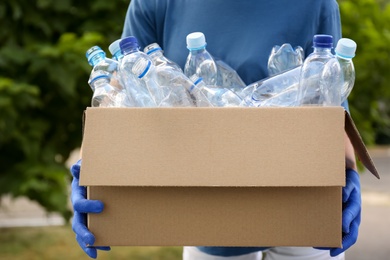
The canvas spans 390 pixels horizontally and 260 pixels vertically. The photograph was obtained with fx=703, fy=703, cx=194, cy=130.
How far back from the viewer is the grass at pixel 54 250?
5758 mm

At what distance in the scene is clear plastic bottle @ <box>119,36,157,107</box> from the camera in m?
1.73

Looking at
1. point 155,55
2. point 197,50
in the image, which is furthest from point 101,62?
point 197,50

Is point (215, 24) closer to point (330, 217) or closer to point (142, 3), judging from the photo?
point (142, 3)

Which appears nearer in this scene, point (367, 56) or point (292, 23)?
point (292, 23)

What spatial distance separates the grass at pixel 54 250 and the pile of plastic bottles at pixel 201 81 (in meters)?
4.07

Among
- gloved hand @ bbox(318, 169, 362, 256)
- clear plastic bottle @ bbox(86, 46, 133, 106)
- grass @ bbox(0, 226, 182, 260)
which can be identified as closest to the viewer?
gloved hand @ bbox(318, 169, 362, 256)

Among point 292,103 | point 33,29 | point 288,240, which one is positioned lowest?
point 288,240

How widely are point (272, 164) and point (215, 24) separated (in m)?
0.59

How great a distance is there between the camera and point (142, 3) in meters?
2.12

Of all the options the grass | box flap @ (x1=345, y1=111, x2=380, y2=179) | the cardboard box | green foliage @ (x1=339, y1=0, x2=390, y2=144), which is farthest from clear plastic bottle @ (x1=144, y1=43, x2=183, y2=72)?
the grass

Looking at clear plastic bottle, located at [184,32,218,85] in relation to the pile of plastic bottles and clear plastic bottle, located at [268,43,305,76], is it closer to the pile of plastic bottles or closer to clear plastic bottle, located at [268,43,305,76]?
the pile of plastic bottles

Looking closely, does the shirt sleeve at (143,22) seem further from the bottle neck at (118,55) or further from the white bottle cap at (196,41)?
the white bottle cap at (196,41)

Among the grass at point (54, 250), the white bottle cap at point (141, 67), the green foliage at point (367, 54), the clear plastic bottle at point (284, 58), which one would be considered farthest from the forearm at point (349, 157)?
the grass at point (54, 250)

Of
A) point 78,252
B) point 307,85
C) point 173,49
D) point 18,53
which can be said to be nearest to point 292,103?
point 307,85
